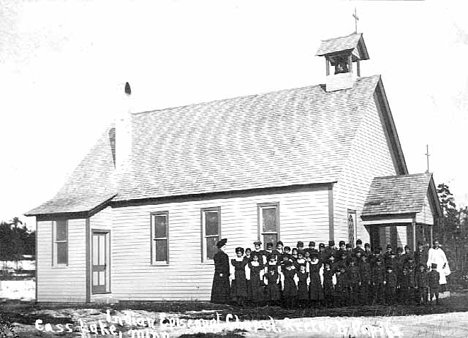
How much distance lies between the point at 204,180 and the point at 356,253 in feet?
17.7

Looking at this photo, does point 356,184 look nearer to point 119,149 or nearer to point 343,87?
point 343,87

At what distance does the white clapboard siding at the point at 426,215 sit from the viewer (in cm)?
1838

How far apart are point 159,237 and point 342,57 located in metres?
7.31

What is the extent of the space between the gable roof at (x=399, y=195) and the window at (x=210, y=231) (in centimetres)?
386

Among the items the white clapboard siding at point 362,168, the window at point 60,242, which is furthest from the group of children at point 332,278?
the window at point 60,242

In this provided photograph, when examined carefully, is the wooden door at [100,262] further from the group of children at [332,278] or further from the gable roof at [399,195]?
the gable roof at [399,195]

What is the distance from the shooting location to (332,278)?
1616 centimetres

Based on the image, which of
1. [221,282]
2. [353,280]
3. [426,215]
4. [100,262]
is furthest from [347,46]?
[100,262]

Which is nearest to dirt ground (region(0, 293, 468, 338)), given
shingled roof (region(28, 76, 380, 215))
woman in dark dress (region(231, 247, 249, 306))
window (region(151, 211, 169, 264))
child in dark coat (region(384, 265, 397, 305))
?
child in dark coat (region(384, 265, 397, 305))

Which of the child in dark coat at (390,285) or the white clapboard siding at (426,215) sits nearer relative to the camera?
the child in dark coat at (390,285)

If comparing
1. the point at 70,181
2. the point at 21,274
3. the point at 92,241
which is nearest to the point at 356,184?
the point at 92,241

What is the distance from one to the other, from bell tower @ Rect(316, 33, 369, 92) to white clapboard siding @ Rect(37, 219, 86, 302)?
819 cm

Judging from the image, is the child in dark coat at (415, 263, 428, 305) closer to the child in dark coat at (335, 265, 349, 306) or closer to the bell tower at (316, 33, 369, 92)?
the child in dark coat at (335, 265, 349, 306)

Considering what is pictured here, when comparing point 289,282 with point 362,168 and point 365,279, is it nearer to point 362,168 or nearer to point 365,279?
point 365,279
